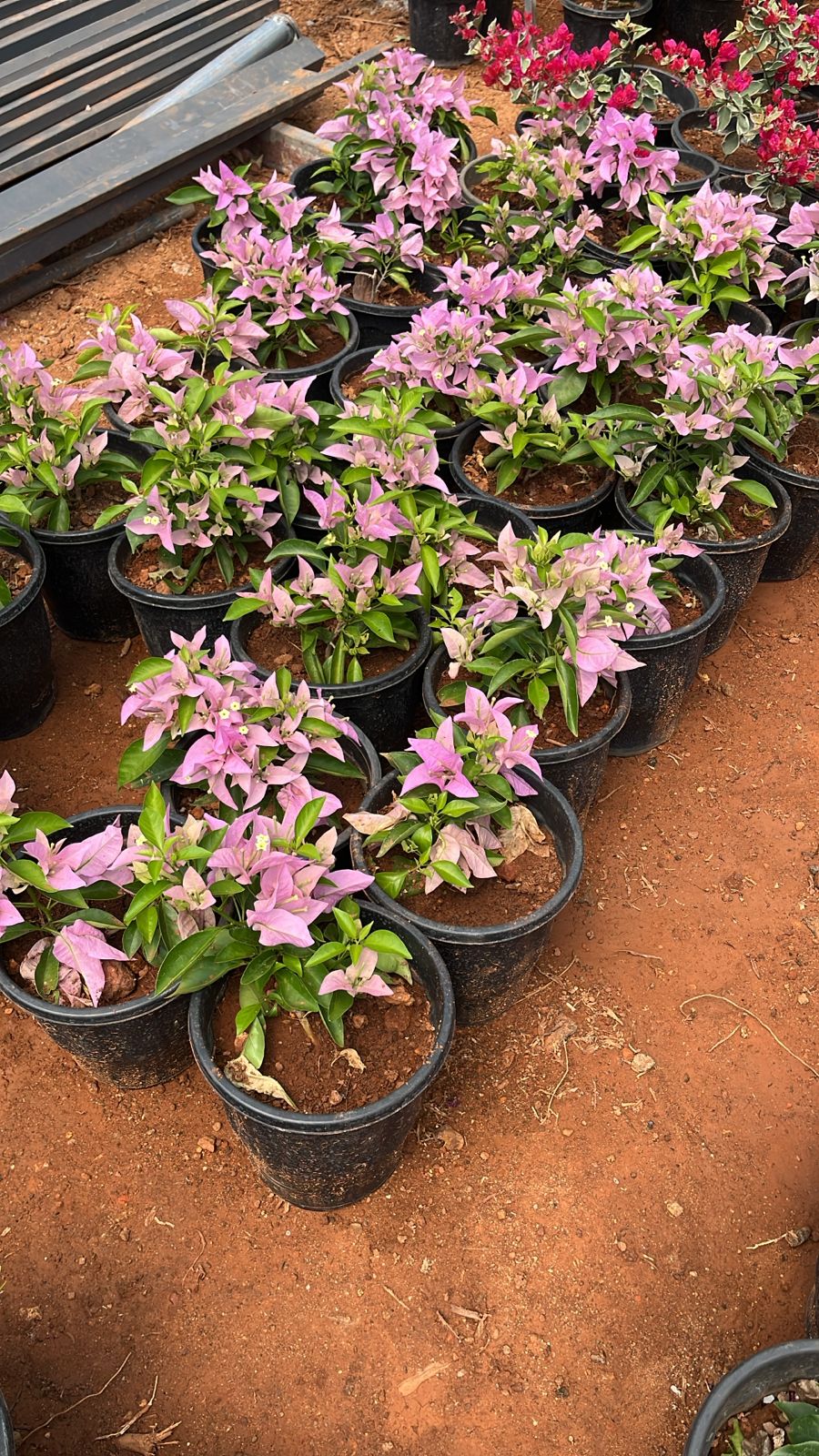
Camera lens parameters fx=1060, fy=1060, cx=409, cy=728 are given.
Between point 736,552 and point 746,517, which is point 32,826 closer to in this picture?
point 736,552

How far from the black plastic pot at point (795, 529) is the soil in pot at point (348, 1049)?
1.89 metres

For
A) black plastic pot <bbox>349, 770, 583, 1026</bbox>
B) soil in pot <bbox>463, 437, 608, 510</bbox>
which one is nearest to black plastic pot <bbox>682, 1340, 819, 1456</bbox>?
black plastic pot <bbox>349, 770, 583, 1026</bbox>

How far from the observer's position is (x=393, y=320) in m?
3.61

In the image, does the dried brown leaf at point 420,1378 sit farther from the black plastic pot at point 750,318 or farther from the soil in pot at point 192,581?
the black plastic pot at point 750,318

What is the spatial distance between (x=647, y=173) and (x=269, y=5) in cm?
264

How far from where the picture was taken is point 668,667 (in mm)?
2645

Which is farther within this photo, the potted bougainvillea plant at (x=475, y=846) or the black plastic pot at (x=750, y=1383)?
the potted bougainvillea plant at (x=475, y=846)

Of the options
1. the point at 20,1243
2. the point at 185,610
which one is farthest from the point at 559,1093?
the point at 185,610

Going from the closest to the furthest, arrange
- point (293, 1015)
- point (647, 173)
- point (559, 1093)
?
point (293, 1015) → point (559, 1093) → point (647, 173)

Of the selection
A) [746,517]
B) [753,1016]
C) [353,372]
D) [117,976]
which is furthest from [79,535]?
[753,1016]

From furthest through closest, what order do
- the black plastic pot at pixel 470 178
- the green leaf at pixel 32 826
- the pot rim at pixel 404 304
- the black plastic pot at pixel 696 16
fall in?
the black plastic pot at pixel 696 16, the black plastic pot at pixel 470 178, the pot rim at pixel 404 304, the green leaf at pixel 32 826

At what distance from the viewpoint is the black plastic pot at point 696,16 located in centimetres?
553

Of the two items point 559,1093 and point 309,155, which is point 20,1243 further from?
point 309,155

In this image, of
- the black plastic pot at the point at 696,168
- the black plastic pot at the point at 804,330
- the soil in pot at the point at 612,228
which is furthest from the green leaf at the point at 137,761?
the black plastic pot at the point at 696,168
